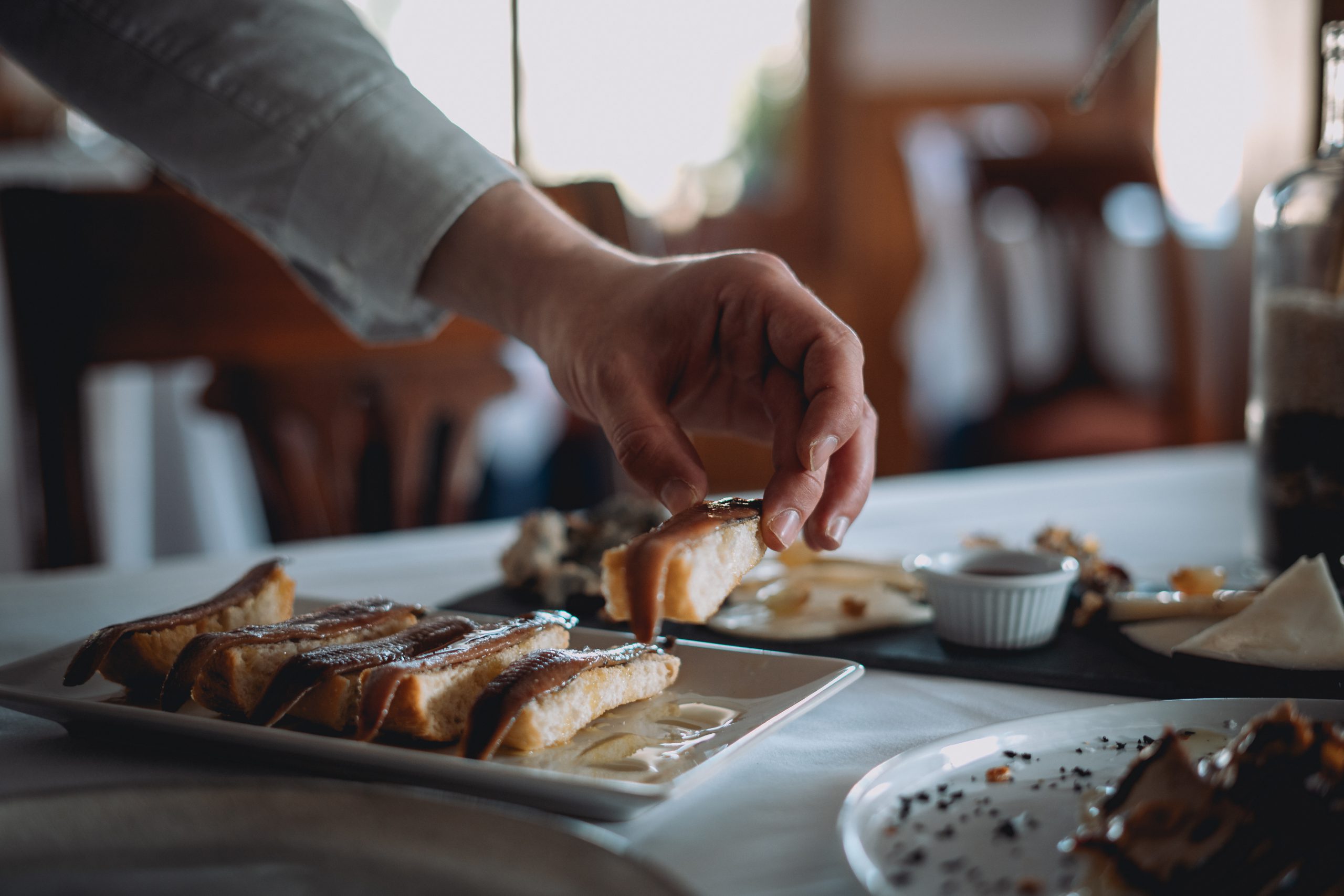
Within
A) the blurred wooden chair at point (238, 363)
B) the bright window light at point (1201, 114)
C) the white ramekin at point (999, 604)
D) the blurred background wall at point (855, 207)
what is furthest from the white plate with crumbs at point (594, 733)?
the bright window light at point (1201, 114)

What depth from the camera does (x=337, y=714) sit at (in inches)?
31.0

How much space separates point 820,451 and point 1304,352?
2.30ft

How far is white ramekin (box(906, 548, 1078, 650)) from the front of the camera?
1.07 meters

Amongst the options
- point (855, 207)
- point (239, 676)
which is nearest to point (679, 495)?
point (239, 676)

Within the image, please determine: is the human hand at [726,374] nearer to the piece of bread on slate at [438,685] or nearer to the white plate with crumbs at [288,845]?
the piece of bread on slate at [438,685]

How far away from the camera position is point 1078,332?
13.9 ft

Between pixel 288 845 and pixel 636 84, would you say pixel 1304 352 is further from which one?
pixel 636 84

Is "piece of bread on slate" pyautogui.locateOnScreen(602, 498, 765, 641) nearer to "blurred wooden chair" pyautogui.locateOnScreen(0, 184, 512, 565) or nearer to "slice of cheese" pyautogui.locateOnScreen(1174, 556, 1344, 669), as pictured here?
"slice of cheese" pyautogui.locateOnScreen(1174, 556, 1344, 669)

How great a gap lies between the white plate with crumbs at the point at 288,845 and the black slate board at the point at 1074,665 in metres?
0.57

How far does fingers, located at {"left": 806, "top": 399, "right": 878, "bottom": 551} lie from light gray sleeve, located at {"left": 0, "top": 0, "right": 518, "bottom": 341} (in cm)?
52

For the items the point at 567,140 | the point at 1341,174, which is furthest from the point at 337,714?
the point at 567,140

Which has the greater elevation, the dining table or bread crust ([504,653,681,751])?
bread crust ([504,653,681,751])

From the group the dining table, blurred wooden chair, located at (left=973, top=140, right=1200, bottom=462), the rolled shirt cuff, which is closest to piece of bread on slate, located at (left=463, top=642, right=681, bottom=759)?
the dining table

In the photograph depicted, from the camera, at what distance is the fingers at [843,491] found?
1.04m
